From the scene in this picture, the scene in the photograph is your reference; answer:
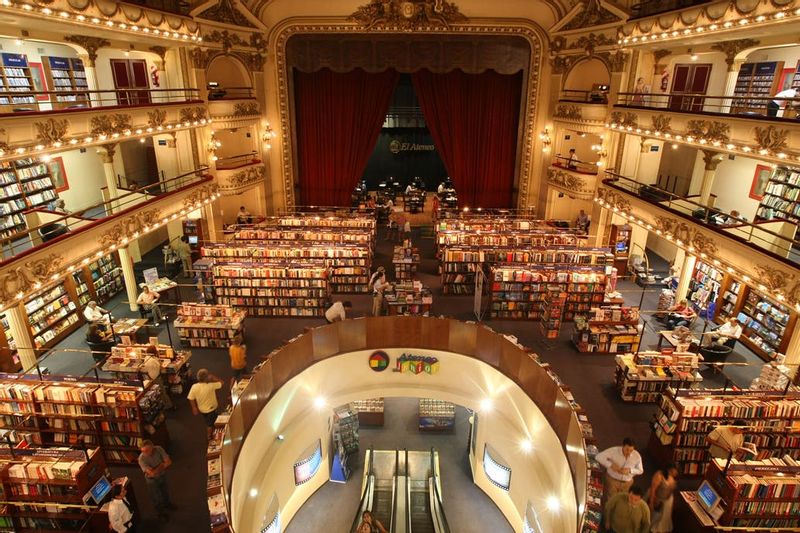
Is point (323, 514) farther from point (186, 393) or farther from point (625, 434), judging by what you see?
point (625, 434)

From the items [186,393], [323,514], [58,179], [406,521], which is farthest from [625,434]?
[58,179]

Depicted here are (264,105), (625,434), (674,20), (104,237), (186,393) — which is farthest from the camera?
(264,105)

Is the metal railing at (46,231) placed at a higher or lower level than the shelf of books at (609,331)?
higher

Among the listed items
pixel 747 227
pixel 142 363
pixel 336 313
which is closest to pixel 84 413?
pixel 142 363

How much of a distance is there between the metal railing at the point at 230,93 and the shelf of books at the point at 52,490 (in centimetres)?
1134

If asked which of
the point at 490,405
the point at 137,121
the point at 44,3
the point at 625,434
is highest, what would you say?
the point at 44,3

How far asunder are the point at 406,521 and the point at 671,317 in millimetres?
7790

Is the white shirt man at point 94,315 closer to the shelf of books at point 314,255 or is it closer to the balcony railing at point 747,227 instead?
the shelf of books at point 314,255

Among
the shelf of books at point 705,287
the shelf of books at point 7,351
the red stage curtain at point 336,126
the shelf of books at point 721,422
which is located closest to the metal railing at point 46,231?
the shelf of books at point 7,351

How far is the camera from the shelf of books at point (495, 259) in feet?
40.4

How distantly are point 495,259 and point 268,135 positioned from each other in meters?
9.42

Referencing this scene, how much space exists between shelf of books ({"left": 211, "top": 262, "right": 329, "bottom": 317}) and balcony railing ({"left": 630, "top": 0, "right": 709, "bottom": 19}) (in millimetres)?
9913

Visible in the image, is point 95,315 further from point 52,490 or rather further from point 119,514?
point 119,514

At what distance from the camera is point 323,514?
10.6 m
